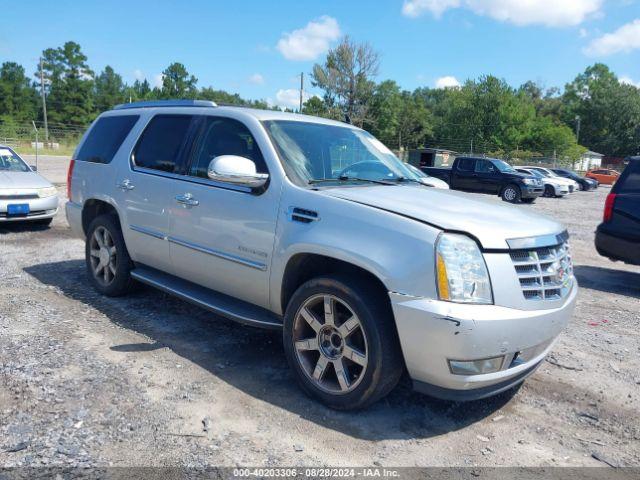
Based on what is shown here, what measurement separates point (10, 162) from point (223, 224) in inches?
320

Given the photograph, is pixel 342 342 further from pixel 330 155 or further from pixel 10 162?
pixel 10 162

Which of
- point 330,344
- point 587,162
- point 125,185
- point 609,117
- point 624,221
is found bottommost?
point 330,344

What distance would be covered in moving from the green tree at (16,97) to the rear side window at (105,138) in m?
67.3

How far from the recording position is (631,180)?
7.18 metres

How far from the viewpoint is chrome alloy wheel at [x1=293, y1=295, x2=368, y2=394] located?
3105 millimetres

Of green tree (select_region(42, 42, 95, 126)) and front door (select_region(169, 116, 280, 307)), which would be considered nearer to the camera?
front door (select_region(169, 116, 280, 307))

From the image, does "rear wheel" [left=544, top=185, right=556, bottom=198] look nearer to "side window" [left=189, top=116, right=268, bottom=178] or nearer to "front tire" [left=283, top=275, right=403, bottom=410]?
"side window" [left=189, top=116, right=268, bottom=178]

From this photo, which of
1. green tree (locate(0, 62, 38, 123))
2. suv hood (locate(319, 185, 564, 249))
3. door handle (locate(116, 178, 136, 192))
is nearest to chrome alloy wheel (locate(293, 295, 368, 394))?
suv hood (locate(319, 185, 564, 249))

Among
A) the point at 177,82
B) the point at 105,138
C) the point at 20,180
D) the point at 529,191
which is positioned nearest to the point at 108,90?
the point at 177,82

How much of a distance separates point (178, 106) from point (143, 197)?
2.97 feet

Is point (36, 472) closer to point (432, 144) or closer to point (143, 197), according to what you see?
point (143, 197)

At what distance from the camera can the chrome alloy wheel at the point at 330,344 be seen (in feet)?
10.2

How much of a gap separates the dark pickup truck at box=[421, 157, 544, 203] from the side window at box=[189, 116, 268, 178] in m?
17.4

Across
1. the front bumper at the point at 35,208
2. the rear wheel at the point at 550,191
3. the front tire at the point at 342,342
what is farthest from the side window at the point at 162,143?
the rear wheel at the point at 550,191
